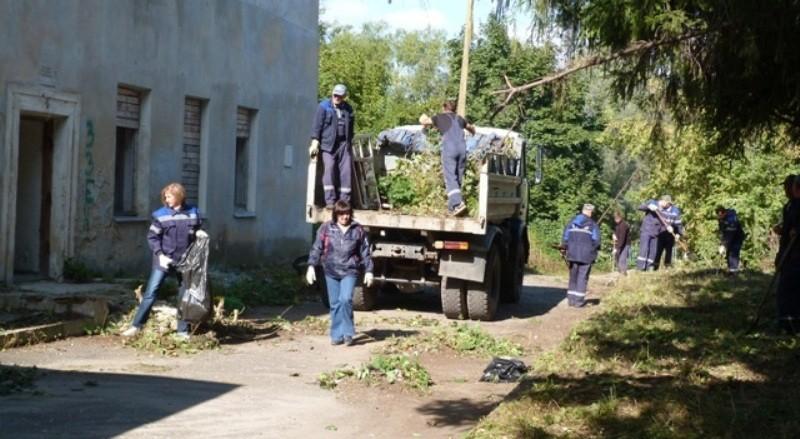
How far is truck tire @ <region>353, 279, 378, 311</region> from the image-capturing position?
16.1 m

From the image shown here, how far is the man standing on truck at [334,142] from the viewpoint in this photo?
49.5 ft

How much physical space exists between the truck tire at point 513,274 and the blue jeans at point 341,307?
5553 millimetres

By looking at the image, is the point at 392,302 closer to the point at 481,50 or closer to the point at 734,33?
the point at 481,50

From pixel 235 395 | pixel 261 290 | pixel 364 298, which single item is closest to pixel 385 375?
pixel 235 395

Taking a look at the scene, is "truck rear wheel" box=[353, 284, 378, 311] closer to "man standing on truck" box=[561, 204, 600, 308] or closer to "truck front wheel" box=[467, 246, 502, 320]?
"truck front wheel" box=[467, 246, 502, 320]

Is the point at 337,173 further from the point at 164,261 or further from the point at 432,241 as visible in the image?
the point at 164,261

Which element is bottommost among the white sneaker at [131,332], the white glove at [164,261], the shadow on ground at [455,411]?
the shadow on ground at [455,411]

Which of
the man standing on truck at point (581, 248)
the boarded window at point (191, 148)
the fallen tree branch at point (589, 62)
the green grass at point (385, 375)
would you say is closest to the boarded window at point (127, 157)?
the boarded window at point (191, 148)

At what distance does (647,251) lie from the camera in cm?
2411

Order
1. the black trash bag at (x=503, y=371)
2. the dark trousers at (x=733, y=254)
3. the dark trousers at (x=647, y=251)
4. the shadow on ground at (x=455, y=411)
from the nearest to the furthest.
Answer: the shadow on ground at (x=455, y=411), the black trash bag at (x=503, y=371), the dark trousers at (x=733, y=254), the dark trousers at (x=647, y=251)

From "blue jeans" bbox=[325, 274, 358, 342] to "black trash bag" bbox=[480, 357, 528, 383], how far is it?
76.7 inches

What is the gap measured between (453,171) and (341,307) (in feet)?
11.1

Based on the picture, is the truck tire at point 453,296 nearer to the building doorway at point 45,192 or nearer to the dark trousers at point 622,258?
the building doorway at point 45,192

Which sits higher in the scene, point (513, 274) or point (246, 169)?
point (246, 169)
